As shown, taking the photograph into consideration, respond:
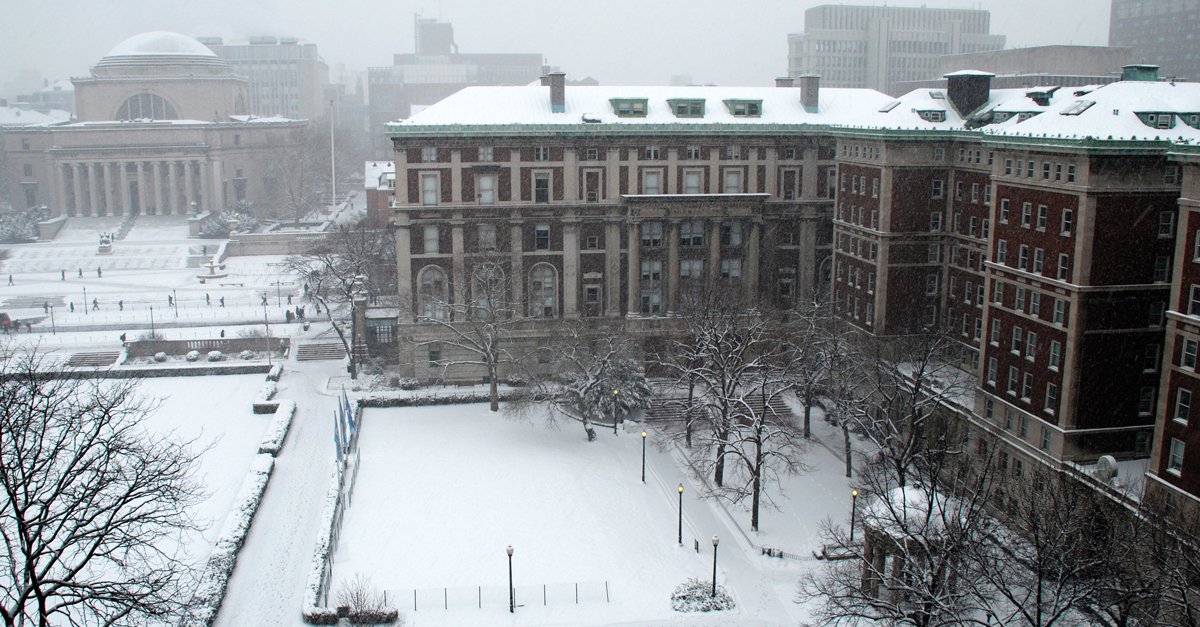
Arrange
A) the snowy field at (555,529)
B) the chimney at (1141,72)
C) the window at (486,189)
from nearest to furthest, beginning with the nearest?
1. the snowy field at (555,529)
2. the chimney at (1141,72)
3. the window at (486,189)

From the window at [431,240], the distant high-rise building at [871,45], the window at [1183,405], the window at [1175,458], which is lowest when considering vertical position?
the window at [1175,458]

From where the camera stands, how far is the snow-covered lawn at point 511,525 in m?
38.8

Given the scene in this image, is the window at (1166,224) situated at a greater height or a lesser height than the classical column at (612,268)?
greater

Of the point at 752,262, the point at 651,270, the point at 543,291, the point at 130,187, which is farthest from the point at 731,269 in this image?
the point at 130,187

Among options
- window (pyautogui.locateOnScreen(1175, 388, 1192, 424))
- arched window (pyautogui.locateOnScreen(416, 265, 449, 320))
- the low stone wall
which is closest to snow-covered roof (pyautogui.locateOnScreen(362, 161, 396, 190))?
the low stone wall

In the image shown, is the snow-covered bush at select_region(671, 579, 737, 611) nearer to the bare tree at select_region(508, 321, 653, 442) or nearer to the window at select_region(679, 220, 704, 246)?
the bare tree at select_region(508, 321, 653, 442)

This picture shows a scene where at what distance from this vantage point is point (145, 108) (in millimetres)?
144125

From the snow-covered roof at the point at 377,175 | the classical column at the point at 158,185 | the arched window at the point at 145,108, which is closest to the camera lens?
the snow-covered roof at the point at 377,175

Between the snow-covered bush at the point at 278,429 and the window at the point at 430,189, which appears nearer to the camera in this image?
the snow-covered bush at the point at 278,429

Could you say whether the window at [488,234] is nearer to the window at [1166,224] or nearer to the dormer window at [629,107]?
the dormer window at [629,107]

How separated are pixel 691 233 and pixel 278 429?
28259 mm

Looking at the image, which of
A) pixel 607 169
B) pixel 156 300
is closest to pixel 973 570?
pixel 607 169

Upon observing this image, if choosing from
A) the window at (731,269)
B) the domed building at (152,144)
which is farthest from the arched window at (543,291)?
the domed building at (152,144)

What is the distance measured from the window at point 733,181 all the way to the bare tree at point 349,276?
88.9 feet
